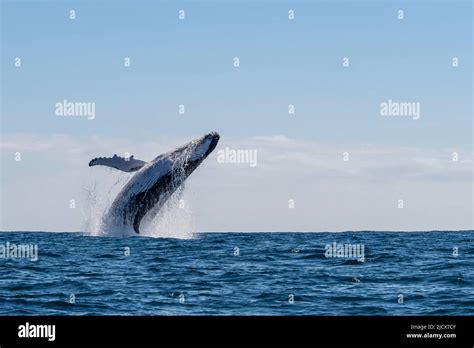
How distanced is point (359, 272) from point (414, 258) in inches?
269

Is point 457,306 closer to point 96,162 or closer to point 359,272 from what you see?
point 359,272

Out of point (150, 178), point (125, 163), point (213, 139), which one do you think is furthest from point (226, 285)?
point (125, 163)

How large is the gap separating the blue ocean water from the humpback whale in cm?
218

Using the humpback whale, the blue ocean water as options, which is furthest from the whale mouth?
the blue ocean water

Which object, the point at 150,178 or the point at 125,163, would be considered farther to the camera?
the point at 125,163

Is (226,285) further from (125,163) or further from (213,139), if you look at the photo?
(125,163)

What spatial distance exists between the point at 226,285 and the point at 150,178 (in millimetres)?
9271

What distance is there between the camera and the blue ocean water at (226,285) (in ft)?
40.5

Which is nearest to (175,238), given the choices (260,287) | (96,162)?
(96,162)

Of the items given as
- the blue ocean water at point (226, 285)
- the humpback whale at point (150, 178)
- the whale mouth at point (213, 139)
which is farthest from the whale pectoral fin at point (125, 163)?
the blue ocean water at point (226, 285)

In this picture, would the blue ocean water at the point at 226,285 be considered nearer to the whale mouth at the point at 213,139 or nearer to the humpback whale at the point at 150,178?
the humpback whale at the point at 150,178

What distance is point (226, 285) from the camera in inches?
574

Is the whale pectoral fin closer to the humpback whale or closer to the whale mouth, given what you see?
the humpback whale
